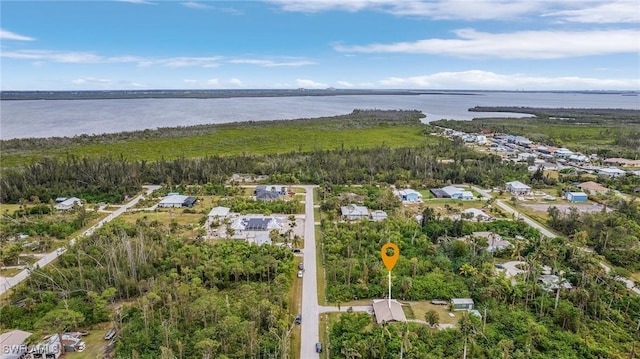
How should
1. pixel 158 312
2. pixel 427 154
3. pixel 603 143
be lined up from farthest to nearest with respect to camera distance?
pixel 603 143
pixel 427 154
pixel 158 312

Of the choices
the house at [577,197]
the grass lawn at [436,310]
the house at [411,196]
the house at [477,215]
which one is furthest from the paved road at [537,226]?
the grass lawn at [436,310]

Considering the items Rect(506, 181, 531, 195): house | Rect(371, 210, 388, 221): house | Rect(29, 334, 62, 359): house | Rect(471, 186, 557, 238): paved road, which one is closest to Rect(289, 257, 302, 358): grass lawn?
Rect(371, 210, 388, 221): house

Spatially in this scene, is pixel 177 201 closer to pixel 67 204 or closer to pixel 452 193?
pixel 67 204

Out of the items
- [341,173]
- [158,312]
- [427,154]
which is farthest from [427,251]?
[427,154]

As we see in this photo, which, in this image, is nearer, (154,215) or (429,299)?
(429,299)

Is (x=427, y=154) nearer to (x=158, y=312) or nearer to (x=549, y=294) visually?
(x=549, y=294)

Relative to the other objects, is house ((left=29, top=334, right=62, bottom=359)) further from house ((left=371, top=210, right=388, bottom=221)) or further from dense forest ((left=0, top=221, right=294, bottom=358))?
house ((left=371, top=210, right=388, bottom=221))
